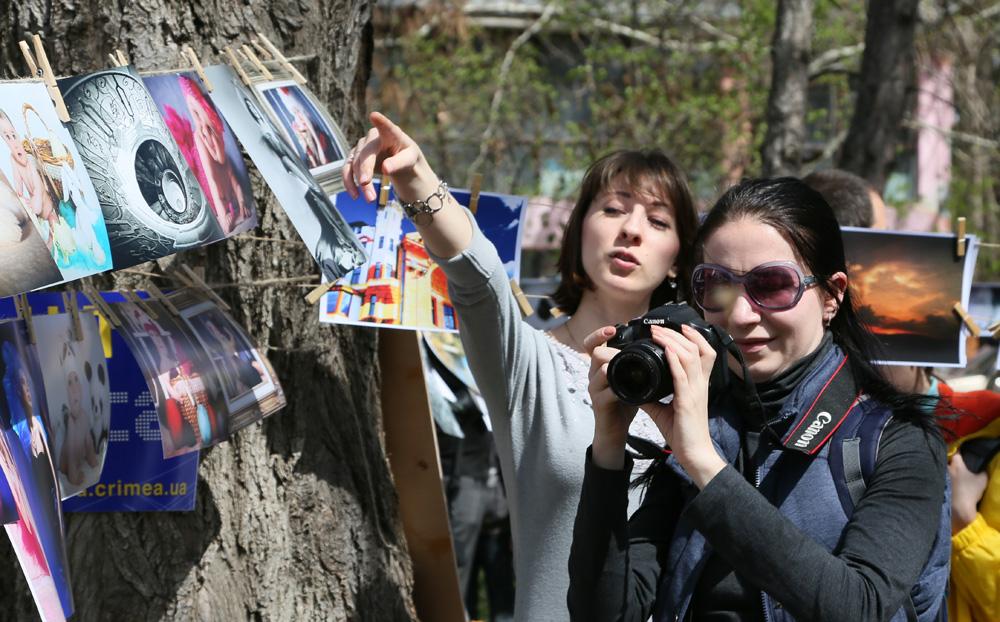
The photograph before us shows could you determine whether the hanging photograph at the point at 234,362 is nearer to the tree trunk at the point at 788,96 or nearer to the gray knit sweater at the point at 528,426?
the gray knit sweater at the point at 528,426

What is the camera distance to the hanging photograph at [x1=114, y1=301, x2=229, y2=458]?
2.21 metres

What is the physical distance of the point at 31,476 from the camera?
1947mm

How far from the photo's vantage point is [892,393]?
1904mm

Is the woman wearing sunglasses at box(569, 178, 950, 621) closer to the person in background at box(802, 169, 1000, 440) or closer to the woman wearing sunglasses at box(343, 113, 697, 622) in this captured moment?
the woman wearing sunglasses at box(343, 113, 697, 622)

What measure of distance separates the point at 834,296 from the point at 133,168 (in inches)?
48.3

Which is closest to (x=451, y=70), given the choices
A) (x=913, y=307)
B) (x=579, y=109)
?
(x=579, y=109)

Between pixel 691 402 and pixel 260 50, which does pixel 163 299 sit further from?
pixel 691 402

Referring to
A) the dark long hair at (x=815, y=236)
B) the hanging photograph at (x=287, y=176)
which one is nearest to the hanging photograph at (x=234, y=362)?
the hanging photograph at (x=287, y=176)

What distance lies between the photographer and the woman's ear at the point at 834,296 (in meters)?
1.96

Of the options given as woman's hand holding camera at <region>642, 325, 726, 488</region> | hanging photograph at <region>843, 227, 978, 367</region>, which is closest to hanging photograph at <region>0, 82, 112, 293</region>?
woman's hand holding camera at <region>642, 325, 726, 488</region>

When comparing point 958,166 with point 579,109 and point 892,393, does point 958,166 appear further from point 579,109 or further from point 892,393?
point 892,393

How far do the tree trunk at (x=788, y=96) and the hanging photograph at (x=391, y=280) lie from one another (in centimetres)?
386

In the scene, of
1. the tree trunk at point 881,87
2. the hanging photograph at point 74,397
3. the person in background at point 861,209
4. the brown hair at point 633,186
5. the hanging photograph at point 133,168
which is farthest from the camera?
the tree trunk at point 881,87

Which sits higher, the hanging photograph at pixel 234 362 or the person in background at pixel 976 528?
the hanging photograph at pixel 234 362
